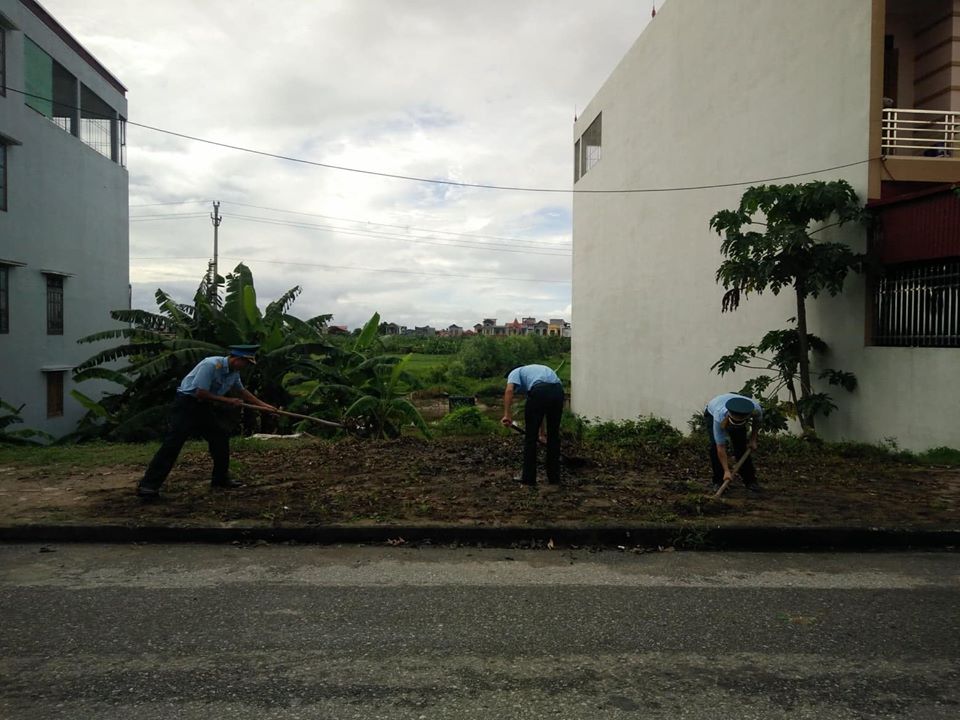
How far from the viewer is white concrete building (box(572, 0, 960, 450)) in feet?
29.3

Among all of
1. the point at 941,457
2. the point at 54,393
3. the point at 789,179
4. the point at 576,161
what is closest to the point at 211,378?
the point at 941,457

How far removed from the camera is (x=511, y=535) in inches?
225

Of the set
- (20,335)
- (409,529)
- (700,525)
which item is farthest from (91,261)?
(700,525)

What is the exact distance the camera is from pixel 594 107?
2230 centimetres

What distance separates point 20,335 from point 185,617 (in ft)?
50.3

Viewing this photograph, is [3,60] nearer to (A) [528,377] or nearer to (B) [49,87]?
(B) [49,87]

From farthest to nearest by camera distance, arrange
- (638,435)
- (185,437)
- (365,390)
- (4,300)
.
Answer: (4,300)
(365,390)
(638,435)
(185,437)

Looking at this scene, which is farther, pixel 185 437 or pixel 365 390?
pixel 365 390

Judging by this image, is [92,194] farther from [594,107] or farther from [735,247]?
[735,247]

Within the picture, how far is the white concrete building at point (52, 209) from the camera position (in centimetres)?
1574

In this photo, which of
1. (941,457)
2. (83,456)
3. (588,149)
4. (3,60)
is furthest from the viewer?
(588,149)

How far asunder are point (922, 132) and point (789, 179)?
230 centimetres

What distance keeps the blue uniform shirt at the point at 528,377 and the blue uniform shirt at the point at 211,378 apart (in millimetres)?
2893

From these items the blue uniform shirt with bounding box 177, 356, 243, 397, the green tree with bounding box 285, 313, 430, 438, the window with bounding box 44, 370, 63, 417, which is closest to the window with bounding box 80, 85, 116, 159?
the window with bounding box 44, 370, 63, 417
